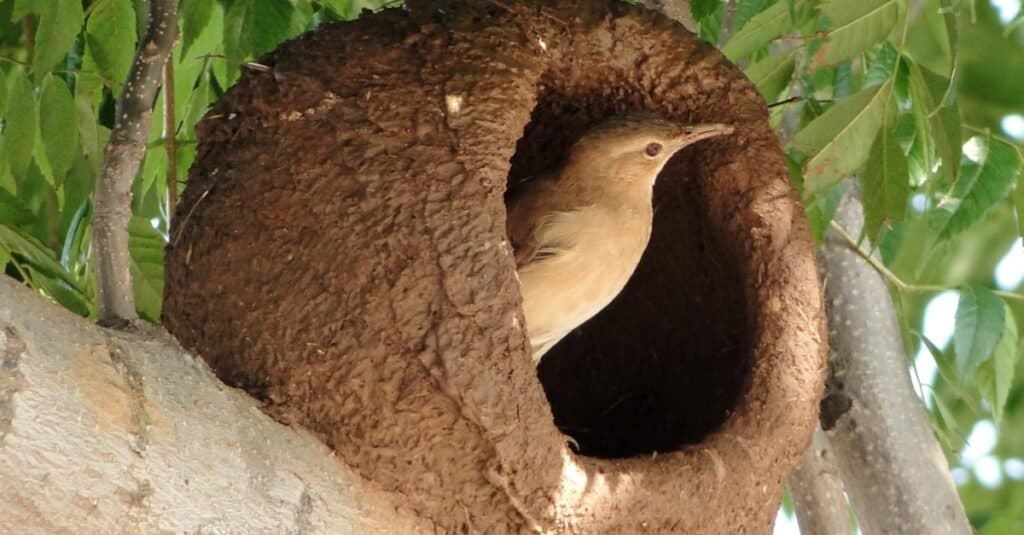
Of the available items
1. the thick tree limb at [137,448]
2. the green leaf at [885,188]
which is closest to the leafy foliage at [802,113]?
the green leaf at [885,188]

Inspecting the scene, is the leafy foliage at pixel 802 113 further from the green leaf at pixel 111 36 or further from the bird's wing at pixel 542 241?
the bird's wing at pixel 542 241

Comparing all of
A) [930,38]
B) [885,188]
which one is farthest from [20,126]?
[930,38]

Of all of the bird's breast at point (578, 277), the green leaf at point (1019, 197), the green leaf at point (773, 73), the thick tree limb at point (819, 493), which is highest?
the green leaf at point (773, 73)

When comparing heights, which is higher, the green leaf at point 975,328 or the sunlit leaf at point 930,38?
the sunlit leaf at point 930,38

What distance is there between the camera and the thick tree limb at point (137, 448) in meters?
2.40

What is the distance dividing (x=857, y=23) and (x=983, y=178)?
3.02 ft

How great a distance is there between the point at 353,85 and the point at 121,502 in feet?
4.20

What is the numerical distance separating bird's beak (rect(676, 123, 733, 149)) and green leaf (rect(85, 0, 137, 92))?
Result: 1585mm

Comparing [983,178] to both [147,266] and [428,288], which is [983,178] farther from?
[147,266]

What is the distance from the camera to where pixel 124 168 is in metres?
3.11

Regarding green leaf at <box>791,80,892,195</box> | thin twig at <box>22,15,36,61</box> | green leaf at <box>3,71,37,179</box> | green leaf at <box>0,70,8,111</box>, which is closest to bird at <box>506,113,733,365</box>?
green leaf at <box>791,80,892,195</box>

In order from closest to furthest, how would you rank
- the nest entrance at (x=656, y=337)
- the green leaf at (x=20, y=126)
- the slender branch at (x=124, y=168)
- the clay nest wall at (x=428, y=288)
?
the slender branch at (x=124, y=168) < the clay nest wall at (x=428, y=288) < the green leaf at (x=20, y=126) < the nest entrance at (x=656, y=337)

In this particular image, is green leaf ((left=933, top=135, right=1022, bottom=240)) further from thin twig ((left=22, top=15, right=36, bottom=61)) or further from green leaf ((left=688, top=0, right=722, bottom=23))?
thin twig ((left=22, top=15, right=36, bottom=61))

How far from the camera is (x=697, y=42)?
13.8 feet
